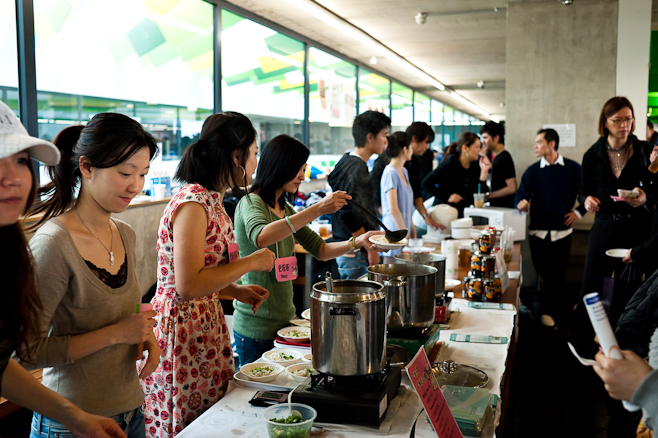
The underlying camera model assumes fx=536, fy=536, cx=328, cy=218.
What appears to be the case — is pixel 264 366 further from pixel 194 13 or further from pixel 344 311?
pixel 194 13

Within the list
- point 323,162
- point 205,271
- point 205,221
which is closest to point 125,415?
point 205,271

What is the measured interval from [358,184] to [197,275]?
6.57ft

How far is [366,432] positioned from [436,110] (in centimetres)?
1627

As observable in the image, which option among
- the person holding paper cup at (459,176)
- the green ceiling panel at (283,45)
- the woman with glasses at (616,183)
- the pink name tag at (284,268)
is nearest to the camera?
the pink name tag at (284,268)

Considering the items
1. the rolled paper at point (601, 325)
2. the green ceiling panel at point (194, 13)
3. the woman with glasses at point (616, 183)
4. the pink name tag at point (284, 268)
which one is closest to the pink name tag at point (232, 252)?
the pink name tag at point (284, 268)

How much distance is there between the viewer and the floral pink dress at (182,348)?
65.1 inches

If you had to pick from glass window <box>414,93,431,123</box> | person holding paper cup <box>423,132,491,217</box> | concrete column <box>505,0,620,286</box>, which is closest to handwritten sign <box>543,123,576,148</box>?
concrete column <box>505,0,620,286</box>

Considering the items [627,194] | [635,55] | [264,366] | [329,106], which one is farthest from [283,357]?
[329,106]

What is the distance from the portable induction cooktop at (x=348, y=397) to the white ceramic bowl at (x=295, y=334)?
52 cm

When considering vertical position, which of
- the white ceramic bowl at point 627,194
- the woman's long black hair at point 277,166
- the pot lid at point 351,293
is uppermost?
the woman's long black hair at point 277,166

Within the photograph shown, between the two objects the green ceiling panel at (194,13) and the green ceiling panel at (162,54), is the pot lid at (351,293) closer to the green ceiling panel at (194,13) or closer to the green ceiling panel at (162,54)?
the green ceiling panel at (162,54)

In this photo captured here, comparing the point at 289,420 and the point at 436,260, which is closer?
the point at 289,420

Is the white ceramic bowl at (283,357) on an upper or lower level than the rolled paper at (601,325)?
lower

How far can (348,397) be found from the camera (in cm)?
132
